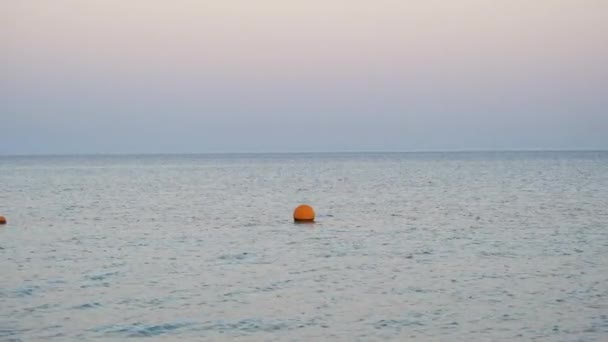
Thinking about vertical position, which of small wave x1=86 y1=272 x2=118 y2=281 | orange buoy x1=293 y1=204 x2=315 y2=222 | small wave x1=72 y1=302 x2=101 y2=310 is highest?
orange buoy x1=293 y1=204 x2=315 y2=222

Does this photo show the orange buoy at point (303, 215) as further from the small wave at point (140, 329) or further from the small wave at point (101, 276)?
the small wave at point (140, 329)

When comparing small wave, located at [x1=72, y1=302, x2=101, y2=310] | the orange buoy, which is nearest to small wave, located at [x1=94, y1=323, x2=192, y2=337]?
small wave, located at [x1=72, y1=302, x2=101, y2=310]

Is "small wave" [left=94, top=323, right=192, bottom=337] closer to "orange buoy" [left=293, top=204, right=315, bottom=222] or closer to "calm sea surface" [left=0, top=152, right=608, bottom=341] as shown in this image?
"calm sea surface" [left=0, top=152, right=608, bottom=341]

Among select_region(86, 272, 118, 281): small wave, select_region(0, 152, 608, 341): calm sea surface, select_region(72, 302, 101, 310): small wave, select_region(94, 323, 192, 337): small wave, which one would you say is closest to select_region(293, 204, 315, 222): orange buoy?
select_region(0, 152, 608, 341): calm sea surface

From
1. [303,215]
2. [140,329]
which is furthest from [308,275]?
[303,215]

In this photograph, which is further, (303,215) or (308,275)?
(303,215)

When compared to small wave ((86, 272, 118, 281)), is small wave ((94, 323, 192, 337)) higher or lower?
lower

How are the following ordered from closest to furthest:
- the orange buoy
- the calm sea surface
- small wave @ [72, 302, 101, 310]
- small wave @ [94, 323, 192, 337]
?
small wave @ [94, 323, 192, 337] → the calm sea surface → small wave @ [72, 302, 101, 310] → the orange buoy

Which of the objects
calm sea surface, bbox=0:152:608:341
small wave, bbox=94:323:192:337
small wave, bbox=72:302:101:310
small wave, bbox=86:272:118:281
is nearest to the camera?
small wave, bbox=94:323:192:337

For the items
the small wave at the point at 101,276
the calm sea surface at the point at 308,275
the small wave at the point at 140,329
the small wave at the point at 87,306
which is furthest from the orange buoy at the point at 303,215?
the small wave at the point at 140,329

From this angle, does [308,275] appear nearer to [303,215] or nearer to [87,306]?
[87,306]

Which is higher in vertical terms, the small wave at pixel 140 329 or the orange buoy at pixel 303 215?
the orange buoy at pixel 303 215

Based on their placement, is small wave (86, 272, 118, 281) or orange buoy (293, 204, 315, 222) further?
orange buoy (293, 204, 315, 222)

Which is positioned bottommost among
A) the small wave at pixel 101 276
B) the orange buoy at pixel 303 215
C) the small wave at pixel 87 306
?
the small wave at pixel 101 276
